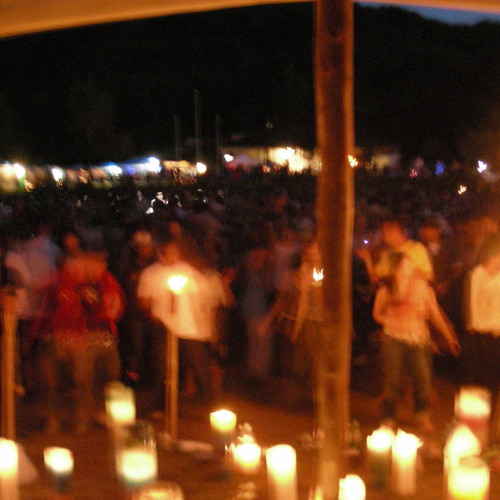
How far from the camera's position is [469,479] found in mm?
4004

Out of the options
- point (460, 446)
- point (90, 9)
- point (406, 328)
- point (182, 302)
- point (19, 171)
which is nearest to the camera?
point (460, 446)

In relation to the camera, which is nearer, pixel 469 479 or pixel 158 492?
pixel 158 492

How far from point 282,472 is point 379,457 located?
79cm

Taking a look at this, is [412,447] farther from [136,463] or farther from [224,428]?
[136,463]

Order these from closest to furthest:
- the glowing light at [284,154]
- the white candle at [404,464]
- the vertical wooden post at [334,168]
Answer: the vertical wooden post at [334,168] < the white candle at [404,464] < the glowing light at [284,154]

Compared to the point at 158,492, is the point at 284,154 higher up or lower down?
higher up

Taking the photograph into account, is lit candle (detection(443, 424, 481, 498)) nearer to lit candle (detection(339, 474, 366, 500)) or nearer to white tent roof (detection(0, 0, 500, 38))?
lit candle (detection(339, 474, 366, 500))

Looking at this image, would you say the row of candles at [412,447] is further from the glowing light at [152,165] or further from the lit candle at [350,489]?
the glowing light at [152,165]

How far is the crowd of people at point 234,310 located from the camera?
239 inches

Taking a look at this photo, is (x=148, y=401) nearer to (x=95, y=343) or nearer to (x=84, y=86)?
(x=95, y=343)

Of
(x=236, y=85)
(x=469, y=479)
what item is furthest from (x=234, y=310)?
(x=236, y=85)

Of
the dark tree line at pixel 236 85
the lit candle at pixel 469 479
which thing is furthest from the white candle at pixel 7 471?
the dark tree line at pixel 236 85

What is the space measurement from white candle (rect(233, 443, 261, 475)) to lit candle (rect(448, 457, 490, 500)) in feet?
5.38

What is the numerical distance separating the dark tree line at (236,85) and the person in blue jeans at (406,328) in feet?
87.7
